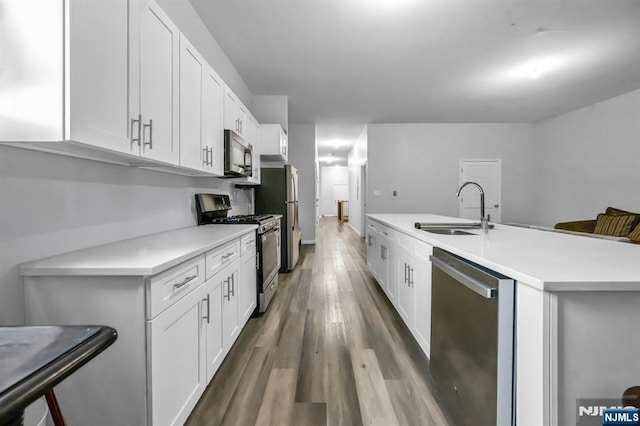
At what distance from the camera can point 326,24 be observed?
3.14 meters

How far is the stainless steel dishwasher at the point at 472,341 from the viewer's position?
1072 millimetres

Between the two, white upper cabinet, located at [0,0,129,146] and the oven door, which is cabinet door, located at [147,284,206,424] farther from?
the oven door

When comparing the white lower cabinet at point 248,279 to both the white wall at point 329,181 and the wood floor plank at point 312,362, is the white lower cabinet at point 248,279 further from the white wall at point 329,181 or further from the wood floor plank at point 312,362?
the white wall at point 329,181

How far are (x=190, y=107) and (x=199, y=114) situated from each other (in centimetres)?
16

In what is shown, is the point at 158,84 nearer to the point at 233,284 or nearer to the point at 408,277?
the point at 233,284

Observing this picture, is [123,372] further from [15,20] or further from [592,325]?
[592,325]

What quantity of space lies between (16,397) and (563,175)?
334 inches

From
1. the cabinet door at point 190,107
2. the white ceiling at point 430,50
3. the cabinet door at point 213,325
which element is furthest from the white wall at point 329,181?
the cabinet door at point 213,325

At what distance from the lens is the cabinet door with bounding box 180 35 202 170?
1965mm

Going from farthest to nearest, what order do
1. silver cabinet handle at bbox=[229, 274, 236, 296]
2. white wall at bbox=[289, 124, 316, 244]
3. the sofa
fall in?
white wall at bbox=[289, 124, 316, 244] < the sofa < silver cabinet handle at bbox=[229, 274, 236, 296]

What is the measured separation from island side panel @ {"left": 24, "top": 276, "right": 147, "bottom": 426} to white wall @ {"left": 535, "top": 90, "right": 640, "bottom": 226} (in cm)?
725

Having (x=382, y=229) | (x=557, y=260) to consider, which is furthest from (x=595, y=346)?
(x=382, y=229)

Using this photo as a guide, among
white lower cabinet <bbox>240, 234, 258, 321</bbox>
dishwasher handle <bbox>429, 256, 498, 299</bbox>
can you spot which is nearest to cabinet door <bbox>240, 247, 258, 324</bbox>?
white lower cabinet <bbox>240, 234, 258, 321</bbox>

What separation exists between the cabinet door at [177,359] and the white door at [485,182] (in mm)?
7019
